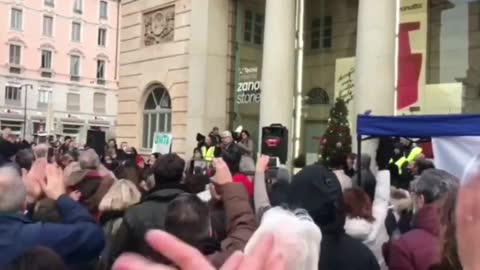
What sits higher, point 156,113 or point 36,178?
point 156,113

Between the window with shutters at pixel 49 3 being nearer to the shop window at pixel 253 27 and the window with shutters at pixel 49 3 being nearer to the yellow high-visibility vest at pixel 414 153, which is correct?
the shop window at pixel 253 27

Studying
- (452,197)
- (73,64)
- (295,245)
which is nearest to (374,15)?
(452,197)

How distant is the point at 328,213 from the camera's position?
11.9 feet

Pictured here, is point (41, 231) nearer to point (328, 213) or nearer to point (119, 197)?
point (119, 197)

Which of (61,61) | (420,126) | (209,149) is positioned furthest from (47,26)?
(420,126)

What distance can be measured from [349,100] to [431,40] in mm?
2775

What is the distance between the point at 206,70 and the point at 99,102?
195 feet

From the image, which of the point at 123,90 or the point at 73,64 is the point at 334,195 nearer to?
the point at 123,90

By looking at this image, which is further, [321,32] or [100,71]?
[100,71]

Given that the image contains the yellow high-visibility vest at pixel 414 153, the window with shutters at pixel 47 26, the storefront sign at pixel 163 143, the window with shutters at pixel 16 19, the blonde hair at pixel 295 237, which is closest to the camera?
the blonde hair at pixel 295 237

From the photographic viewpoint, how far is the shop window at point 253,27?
23.2m

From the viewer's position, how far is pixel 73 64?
7800 cm

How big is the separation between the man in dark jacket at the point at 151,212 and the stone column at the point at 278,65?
564 inches

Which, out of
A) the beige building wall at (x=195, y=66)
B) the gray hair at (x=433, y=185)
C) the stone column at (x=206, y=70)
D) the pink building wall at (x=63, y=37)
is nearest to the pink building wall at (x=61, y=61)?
the pink building wall at (x=63, y=37)
